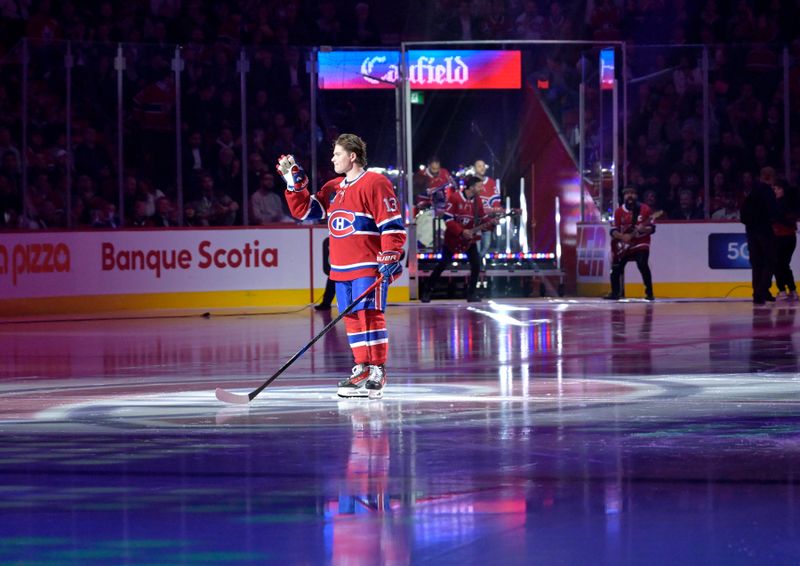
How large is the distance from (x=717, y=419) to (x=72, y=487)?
348cm

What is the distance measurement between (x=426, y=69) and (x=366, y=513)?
1522 centimetres

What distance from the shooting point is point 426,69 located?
19.9 meters

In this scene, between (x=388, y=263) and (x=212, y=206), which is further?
(x=212, y=206)

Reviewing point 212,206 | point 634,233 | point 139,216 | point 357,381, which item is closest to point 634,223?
point 634,233

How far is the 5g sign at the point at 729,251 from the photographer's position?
20219mm

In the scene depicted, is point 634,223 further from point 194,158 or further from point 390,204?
point 390,204

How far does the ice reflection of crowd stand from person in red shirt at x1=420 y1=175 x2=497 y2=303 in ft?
6.44

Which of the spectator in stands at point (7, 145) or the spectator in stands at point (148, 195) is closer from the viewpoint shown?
the spectator in stands at point (7, 145)

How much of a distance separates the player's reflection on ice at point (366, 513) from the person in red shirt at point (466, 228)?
12.0 metres

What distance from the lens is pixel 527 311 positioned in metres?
17.3

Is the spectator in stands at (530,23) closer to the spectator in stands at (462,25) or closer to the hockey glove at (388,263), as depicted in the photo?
the spectator in stands at (462,25)

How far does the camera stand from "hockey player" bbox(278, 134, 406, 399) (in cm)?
863

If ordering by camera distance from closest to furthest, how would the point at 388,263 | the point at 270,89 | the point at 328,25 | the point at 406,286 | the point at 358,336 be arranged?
the point at 388,263
the point at 358,336
the point at 270,89
the point at 406,286
the point at 328,25

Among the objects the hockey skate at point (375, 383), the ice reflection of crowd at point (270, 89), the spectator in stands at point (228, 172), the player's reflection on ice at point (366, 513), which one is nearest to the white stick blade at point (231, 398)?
the hockey skate at point (375, 383)
